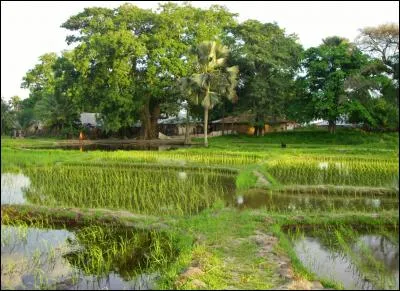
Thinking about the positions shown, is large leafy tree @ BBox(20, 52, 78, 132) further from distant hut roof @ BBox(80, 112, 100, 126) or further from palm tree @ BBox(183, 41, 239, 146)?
palm tree @ BBox(183, 41, 239, 146)

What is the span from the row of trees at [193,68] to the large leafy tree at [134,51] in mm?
80

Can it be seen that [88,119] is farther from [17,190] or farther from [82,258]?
A: [82,258]

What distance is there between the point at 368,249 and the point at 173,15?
3004cm

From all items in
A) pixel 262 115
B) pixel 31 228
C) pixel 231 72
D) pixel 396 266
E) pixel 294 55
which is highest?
pixel 294 55

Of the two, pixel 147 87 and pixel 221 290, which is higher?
pixel 147 87

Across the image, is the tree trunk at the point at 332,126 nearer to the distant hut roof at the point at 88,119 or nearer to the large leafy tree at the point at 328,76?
the large leafy tree at the point at 328,76

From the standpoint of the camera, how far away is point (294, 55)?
3919 centimetres

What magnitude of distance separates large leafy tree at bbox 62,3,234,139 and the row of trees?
80 mm

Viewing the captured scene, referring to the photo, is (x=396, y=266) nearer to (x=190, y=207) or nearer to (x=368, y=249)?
(x=368, y=249)

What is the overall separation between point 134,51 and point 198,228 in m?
27.5

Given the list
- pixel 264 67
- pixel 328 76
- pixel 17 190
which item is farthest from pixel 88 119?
pixel 17 190

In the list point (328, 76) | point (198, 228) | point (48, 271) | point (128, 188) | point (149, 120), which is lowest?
point (48, 271)

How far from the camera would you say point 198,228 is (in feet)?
27.9

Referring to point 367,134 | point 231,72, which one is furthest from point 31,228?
point 367,134
